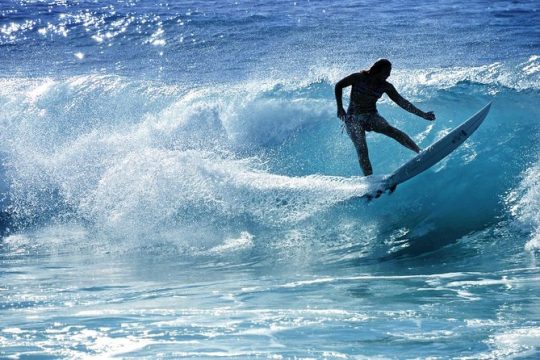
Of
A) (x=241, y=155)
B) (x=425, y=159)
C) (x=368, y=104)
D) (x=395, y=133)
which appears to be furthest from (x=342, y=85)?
(x=241, y=155)

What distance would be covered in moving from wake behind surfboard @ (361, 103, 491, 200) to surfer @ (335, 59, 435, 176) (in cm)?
18

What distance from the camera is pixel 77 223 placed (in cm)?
1155

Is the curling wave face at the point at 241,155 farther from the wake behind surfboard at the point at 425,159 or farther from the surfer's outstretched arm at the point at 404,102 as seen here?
the surfer's outstretched arm at the point at 404,102

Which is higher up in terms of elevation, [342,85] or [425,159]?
[342,85]

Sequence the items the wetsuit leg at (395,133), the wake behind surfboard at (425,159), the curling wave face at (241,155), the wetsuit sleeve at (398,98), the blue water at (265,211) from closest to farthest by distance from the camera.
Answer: the blue water at (265,211) → the wetsuit sleeve at (398,98) → the wetsuit leg at (395,133) → the wake behind surfboard at (425,159) → the curling wave face at (241,155)

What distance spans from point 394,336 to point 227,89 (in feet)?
35.4

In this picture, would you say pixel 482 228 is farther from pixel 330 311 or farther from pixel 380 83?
pixel 330 311

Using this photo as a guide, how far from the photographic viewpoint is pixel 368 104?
30.2 ft

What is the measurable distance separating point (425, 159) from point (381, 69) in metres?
1.19

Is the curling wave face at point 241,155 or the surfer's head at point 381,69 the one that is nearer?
the surfer's head at point 381,69

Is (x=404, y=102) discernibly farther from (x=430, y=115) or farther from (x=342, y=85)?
(x=342, y=85)

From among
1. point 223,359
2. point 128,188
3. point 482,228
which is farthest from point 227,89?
point 223,359

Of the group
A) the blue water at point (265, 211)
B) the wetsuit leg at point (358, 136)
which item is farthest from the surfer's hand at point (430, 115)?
the blue water at point (265, 211)

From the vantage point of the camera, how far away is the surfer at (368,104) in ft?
29.6
